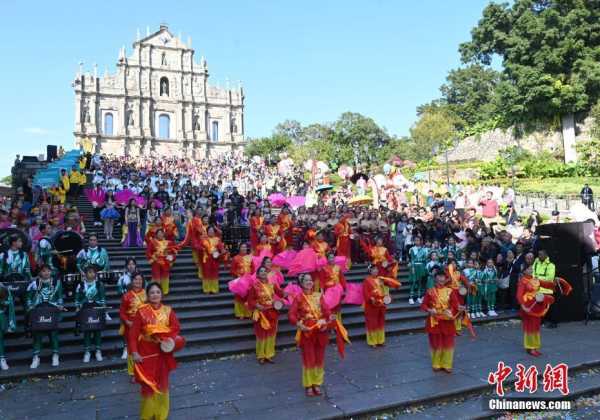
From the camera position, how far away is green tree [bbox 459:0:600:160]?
111ft

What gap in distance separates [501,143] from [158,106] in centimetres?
4241

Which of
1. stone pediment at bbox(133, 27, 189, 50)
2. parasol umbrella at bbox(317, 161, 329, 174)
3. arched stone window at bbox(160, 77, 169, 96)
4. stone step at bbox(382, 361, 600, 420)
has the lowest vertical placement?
stone step at bbox(382, 361, 600, 420)

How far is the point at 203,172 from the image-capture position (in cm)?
3772

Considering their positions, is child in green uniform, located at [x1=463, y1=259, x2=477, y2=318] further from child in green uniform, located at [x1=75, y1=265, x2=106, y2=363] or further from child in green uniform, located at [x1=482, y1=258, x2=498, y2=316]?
child in green uniform, located at [x1=75, y1=265, x2=106, y2=363]

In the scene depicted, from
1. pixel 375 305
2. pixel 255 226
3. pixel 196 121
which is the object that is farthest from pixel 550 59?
pixel 196 121

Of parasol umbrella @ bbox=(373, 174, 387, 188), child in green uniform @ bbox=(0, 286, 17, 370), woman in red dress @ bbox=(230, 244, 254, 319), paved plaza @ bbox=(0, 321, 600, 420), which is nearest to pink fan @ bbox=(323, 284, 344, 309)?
paved plaza @ bbox=(0, 321, 600, 420)

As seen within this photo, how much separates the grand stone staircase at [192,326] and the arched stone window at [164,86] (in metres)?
55.7

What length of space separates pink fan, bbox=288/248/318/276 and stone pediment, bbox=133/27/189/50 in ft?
202

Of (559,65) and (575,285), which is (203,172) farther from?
(575,285)

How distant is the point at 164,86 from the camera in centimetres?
6444

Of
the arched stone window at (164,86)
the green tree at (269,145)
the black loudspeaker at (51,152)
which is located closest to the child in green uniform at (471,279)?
the black loudspeaker at (51,152)

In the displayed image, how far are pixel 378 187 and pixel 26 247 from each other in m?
15.9

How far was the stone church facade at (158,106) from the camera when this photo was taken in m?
60.1

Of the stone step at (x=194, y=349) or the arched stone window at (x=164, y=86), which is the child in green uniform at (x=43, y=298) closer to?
the stone step at (x=194, y=349)
